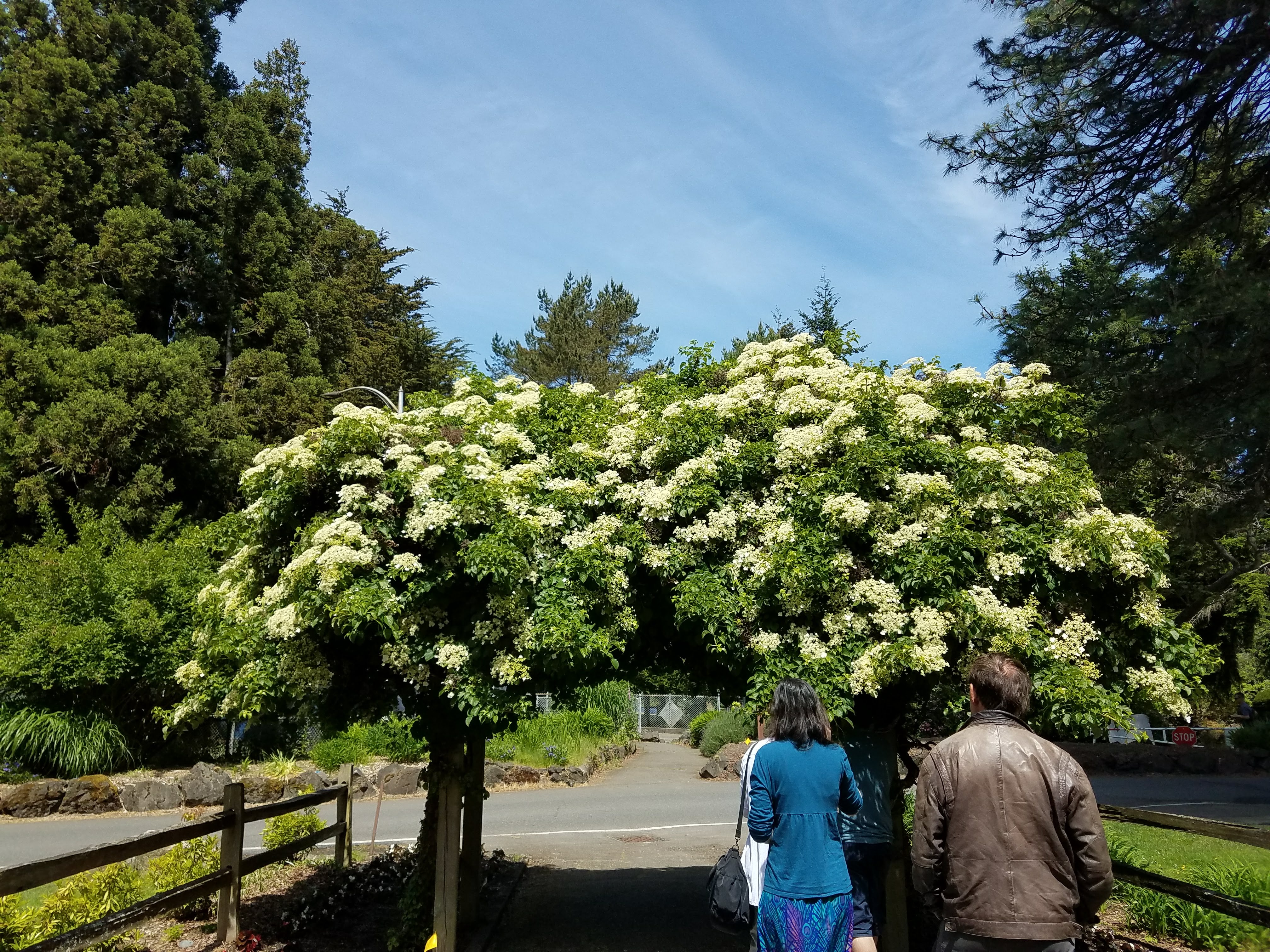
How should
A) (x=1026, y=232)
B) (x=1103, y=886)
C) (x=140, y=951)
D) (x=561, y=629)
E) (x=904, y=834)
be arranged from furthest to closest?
(x=1026, y=232) < (x=904, y=834) < (x=140, y=951) < (x=561, y=629) < (x=1103, y=886)

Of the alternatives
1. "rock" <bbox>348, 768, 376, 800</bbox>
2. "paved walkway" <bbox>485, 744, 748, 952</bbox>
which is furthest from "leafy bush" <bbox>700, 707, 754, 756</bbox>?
"rock" <bbox>348, 768, 376, 800</bbox>

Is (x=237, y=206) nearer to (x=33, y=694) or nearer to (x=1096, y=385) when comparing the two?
(x=33, y=694)

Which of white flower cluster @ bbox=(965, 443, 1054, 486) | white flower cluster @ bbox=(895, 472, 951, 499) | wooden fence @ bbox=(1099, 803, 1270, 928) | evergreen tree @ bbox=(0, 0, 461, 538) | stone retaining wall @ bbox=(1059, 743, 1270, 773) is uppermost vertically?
evergreen tree @ bbox=(0, 0, 461, 538)

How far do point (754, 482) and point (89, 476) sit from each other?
61.7 ft

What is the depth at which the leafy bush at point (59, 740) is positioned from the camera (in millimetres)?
14867

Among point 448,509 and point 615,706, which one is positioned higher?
point 448,509

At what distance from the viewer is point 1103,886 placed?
315cm

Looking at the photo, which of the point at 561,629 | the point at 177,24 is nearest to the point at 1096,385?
the point at 561,629

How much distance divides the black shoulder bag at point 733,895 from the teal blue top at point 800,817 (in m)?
0.15

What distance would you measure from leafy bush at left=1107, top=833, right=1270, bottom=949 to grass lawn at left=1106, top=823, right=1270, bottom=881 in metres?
0.21

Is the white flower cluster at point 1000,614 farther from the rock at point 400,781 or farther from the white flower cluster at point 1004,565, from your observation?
the rock at point 400,781

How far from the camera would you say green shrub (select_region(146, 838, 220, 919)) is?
23.9 feet

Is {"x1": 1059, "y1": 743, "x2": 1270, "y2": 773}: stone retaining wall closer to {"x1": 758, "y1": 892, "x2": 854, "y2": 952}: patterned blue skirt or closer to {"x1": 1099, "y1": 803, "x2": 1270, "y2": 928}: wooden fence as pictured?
{"x1": 1099, "y1": 803, "x2": 1270, "y2": 928}: wooden fence

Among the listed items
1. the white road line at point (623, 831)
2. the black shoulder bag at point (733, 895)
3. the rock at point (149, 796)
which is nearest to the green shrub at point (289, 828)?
the white road line at point (623, 831)
